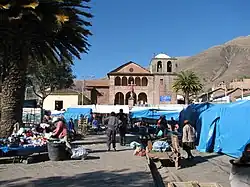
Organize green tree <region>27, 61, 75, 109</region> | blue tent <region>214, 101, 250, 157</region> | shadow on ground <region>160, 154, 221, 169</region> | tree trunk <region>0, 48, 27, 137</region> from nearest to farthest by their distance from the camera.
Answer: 1. shadow on ground <region>160, 154, 221, 169</region>
2. blue tent <region>214, 101, 250, 157</region>
3. tree trunk <region>0, 48, 27, 137</region>
4. green tree <region>27, 61, 75, 109</region>

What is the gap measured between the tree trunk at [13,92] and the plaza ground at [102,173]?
472cm

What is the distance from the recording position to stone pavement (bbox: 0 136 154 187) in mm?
8466

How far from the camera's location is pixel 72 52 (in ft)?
62.0

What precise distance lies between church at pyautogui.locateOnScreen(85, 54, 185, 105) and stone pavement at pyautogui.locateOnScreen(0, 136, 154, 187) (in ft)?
233

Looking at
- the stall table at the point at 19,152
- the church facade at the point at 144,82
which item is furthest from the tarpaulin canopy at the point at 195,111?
the church facade at the point at 144,82

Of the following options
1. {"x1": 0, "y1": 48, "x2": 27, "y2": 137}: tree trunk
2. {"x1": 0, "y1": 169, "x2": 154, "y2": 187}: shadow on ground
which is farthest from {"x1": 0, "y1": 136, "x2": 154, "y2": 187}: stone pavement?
{"x1": 0, "y1": 48, "x2": 27, "y2": 137}: tree trunk

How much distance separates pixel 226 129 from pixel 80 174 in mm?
8179

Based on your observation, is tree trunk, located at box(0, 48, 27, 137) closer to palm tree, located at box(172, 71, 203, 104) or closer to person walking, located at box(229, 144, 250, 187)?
person walking, located at box(229, 144, 250, 187)

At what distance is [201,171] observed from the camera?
11.3m

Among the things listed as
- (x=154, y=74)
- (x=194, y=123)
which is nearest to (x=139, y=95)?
(x=154, y=74)

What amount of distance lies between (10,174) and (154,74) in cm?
7632

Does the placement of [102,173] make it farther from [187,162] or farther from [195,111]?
[195,111]

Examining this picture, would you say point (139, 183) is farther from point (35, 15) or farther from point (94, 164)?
point (35, 15)

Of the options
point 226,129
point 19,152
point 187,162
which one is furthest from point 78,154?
point 226,129
